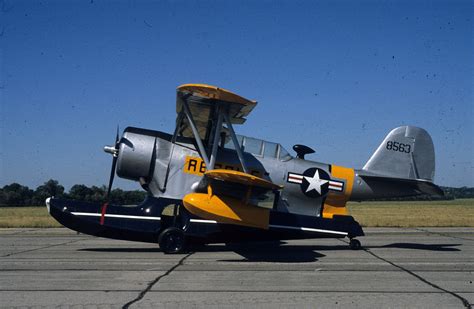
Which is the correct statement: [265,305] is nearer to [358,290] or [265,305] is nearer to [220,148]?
[358,290]

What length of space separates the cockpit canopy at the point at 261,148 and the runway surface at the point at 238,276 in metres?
2.44

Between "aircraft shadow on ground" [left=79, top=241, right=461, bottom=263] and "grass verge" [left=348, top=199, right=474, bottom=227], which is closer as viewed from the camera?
"aircraft shadow on ground" [left=79, top=241, right=461, bottom=263]

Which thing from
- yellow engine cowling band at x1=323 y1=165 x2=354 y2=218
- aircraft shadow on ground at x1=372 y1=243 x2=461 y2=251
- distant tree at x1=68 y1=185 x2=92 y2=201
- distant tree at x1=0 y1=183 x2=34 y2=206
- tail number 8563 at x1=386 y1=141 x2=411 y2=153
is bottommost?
distant tree at x1=0 y1=183 x2=34 y2=206

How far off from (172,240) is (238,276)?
3.68 m

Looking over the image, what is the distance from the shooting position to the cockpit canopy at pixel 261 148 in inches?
496

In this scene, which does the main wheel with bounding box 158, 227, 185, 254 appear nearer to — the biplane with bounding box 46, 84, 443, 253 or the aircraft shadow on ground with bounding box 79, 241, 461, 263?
the biplane with bounding box 46, 84, 443, 253

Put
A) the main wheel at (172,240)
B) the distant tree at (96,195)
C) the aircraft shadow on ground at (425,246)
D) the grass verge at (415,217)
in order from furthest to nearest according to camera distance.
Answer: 1. the distant tree at (96,195)
2. the grass verge at (415,217)
3. the aircraft shadow on ground at (425,246)
4. the main wheel at (172,240)

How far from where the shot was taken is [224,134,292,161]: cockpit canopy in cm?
1259

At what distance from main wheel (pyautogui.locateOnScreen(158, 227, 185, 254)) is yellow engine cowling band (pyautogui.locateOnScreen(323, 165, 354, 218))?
12.3ft

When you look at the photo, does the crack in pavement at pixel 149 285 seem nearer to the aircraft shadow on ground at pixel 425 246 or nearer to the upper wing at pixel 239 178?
the upper wing at pixel 239 178

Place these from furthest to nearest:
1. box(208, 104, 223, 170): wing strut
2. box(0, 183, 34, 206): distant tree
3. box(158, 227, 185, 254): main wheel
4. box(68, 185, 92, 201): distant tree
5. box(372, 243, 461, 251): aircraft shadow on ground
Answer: box(0, 183, 34, 206): distant tree
box(68, 185, 92, 201): distant tree
box(372, 243, 461, 251): aircraft shadow on ground
box(158, 227, 185, 254): main wheel
box(208, 104, 223, 170): wing strut

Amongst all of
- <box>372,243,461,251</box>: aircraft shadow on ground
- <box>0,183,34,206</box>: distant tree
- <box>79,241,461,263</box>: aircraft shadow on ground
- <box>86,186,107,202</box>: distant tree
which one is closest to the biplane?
<box>79,241,461,263</box>: aircraft shadow on ground

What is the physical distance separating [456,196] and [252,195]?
106m

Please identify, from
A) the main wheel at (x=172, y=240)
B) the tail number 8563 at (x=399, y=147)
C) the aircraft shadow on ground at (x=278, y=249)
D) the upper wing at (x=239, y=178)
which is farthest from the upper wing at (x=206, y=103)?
the tail number 8563 at (x=399, y=147)
